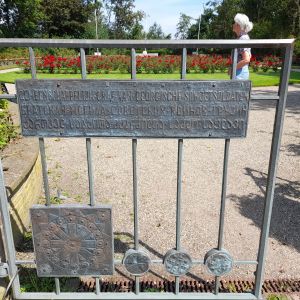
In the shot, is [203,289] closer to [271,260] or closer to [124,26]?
[271,260]

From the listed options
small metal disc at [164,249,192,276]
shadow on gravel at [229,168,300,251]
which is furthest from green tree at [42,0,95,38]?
small metal disc at [164,249,192,276]

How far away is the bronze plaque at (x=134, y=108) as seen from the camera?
6.91 feet

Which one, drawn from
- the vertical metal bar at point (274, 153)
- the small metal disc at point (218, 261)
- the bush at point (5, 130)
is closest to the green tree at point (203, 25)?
the bush at point (5, 130)

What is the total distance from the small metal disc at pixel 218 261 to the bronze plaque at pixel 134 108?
86 centimetres

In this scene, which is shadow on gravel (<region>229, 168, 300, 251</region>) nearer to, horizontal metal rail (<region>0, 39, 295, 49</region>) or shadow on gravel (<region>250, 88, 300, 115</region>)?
horizontal metal rail (<region>0, 39, 295, 49</region>)

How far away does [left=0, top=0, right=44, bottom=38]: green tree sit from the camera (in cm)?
4703

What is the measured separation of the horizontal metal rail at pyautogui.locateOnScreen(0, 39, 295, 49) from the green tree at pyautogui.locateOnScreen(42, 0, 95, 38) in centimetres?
5413

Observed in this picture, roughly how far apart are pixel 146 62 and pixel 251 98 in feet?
59.3

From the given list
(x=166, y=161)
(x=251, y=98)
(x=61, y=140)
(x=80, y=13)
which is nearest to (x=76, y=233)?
(x=251, y=98)

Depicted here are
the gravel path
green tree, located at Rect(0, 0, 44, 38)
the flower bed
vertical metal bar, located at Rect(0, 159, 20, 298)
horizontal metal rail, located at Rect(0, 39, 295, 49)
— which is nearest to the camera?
horizontal metal rail, located at Rect(0, 39, 295, 49)

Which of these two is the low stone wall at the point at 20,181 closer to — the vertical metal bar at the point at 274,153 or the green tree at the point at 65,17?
the vertical metal bar at the point at 274,153

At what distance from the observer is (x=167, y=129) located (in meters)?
2.20

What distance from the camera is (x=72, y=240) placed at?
97.0 inches

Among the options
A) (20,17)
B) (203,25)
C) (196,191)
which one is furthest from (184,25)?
(196,191)
